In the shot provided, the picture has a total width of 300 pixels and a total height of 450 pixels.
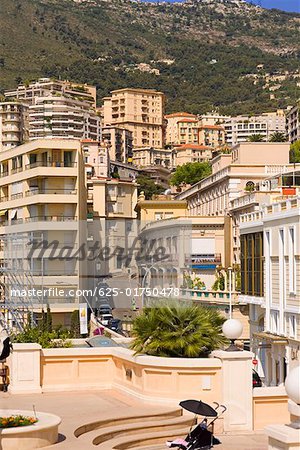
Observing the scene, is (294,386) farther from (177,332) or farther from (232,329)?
(177,332)

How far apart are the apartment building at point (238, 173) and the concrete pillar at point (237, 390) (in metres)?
40.4

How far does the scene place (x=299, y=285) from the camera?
35781 mm

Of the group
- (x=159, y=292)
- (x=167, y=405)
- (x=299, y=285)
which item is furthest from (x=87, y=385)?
(x=159, y=292)

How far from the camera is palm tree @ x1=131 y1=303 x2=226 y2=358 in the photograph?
16891mm

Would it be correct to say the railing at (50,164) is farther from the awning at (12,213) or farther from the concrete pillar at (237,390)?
the concrete pillar at (237,390)

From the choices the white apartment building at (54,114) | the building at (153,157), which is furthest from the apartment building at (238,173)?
the building at (153,157)

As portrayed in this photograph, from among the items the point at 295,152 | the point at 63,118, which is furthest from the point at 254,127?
the point at 295,152

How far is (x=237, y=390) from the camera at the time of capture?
607 inches

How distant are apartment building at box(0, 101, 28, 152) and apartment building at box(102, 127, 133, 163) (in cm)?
3192

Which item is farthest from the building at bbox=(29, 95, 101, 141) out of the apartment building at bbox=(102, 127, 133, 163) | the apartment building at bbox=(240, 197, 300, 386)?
the apartment building at bbox=(240, 197, 300, 386)

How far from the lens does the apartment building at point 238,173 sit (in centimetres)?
5850

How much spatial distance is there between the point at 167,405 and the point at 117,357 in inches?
98.7

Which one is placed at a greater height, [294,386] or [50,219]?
[50,219]

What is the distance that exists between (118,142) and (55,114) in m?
28.4
